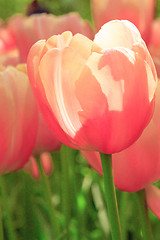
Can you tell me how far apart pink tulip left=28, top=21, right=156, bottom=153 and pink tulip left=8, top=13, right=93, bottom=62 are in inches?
11.1

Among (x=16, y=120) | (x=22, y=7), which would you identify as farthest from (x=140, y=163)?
(x=22, y=7)

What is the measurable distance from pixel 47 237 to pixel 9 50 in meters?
0.42

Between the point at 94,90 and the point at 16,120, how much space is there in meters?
0.13

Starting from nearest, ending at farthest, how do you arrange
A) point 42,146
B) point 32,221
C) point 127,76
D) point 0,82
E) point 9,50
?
point 127,76, point 0,82, point 42,146, point 32,221, point 9,50

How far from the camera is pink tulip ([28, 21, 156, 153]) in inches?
12.1

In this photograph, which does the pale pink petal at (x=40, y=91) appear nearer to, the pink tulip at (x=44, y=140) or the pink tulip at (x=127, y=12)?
the pink tulip at (x=44, y=140)

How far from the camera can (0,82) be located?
41 centimetres

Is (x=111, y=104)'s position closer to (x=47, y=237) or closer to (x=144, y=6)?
(x=47, y=237)

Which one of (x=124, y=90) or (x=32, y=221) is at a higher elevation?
(x=124, y=90)

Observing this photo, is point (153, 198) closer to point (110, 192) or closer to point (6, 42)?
point (110, 192)

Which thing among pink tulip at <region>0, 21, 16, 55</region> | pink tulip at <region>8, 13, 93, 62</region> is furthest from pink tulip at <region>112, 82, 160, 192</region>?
pink tulip at <region>0, 21, 16, 55</region>

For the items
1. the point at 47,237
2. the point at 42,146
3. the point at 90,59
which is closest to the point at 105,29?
the point at 90,59

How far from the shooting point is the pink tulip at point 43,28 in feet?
1.98

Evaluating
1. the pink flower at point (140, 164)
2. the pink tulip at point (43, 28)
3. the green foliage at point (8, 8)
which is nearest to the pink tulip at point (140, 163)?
the pink flower at point (140, 164)
